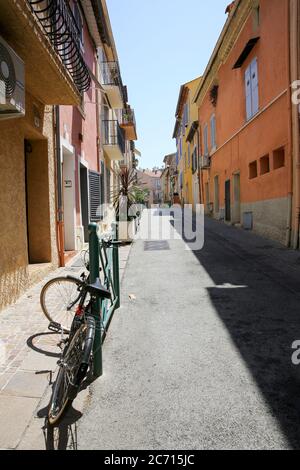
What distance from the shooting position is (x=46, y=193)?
23.4 ft

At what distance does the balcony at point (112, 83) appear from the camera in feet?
49.8

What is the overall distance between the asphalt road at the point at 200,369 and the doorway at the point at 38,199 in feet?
6.54

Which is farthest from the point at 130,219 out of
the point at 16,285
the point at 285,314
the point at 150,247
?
the point at 285,314

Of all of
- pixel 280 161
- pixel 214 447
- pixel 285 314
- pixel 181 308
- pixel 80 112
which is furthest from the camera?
pixel 280 161

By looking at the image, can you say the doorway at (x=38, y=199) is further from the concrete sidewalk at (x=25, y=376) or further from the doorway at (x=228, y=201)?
the doorway at (x=228, y=201)

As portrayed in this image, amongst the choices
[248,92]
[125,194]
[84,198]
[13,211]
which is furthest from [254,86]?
[13,211]

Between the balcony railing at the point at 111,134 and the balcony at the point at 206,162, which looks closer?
the balcony railing at the point at 111,134

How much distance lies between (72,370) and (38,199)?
5.25 metres

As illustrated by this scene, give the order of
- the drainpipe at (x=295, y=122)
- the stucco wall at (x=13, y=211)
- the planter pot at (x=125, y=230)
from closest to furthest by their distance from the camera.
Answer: the stucco wall at (x=13, y=211)
the drainpipe at (x=295, y=122)
the planter pot at (x=125, y=230)

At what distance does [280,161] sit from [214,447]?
32.6 ft

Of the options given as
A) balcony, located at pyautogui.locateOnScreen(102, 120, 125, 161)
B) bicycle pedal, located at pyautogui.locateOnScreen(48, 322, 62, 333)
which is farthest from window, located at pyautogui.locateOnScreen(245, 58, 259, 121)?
bicycle pedal, located at pyautogui.locateOnScreen(48, 322, 62, 333)

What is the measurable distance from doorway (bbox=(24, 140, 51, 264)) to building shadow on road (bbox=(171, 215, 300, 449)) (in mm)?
3338

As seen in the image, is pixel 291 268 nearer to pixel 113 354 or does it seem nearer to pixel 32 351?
pixel 113 354

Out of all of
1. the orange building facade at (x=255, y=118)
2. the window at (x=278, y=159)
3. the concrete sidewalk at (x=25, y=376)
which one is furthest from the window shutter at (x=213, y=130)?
the concrete sidewalk at (x=25, y=376)
